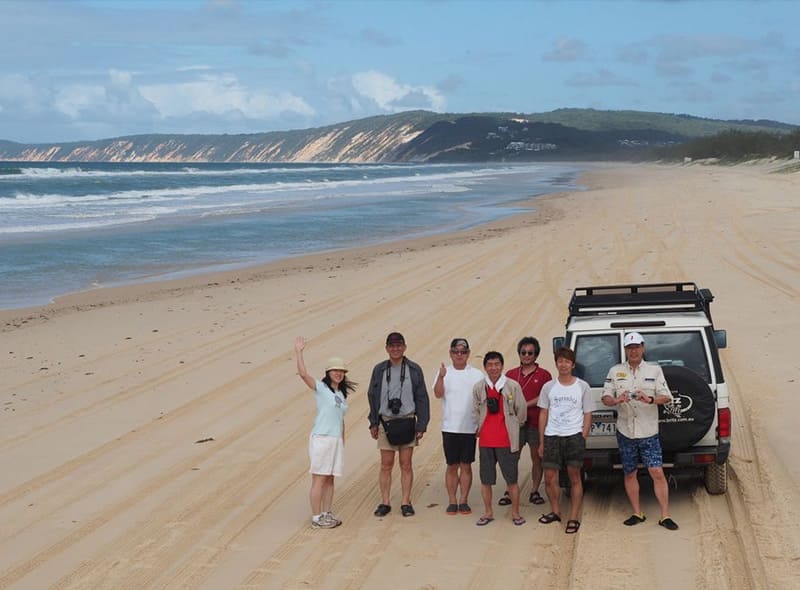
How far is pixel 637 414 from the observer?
797 centimetres

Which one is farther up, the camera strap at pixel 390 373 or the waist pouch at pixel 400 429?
the camera strap at pixel 390 373

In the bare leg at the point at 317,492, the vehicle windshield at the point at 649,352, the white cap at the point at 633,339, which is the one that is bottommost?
the bare leg at the point at 317,492

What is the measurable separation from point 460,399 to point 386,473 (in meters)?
0.90

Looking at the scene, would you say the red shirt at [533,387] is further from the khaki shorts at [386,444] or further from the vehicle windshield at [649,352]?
the khaki shorts at [386,444]

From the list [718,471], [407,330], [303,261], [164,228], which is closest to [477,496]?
[718,471]

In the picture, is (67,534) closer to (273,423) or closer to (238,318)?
(273,423)

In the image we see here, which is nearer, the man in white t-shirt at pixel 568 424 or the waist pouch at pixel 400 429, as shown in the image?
the man in white t-shirt at pixel 568 424

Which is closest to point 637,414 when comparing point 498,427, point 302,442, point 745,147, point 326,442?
point 498,427

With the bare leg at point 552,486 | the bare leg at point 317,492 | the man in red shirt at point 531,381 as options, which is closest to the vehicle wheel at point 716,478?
the bare leg at point 552,486

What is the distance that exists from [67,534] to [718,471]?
521 cm

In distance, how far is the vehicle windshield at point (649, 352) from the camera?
864 cm

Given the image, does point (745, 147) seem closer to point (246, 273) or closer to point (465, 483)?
point (246, 273)

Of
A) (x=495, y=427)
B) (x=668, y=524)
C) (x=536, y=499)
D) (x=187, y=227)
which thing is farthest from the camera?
(x=187, y=227)

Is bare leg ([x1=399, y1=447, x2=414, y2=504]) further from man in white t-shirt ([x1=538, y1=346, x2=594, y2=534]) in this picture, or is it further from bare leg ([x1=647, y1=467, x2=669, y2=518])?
bare leg ([x1=647, y1=467, x2=669, y2=518])
